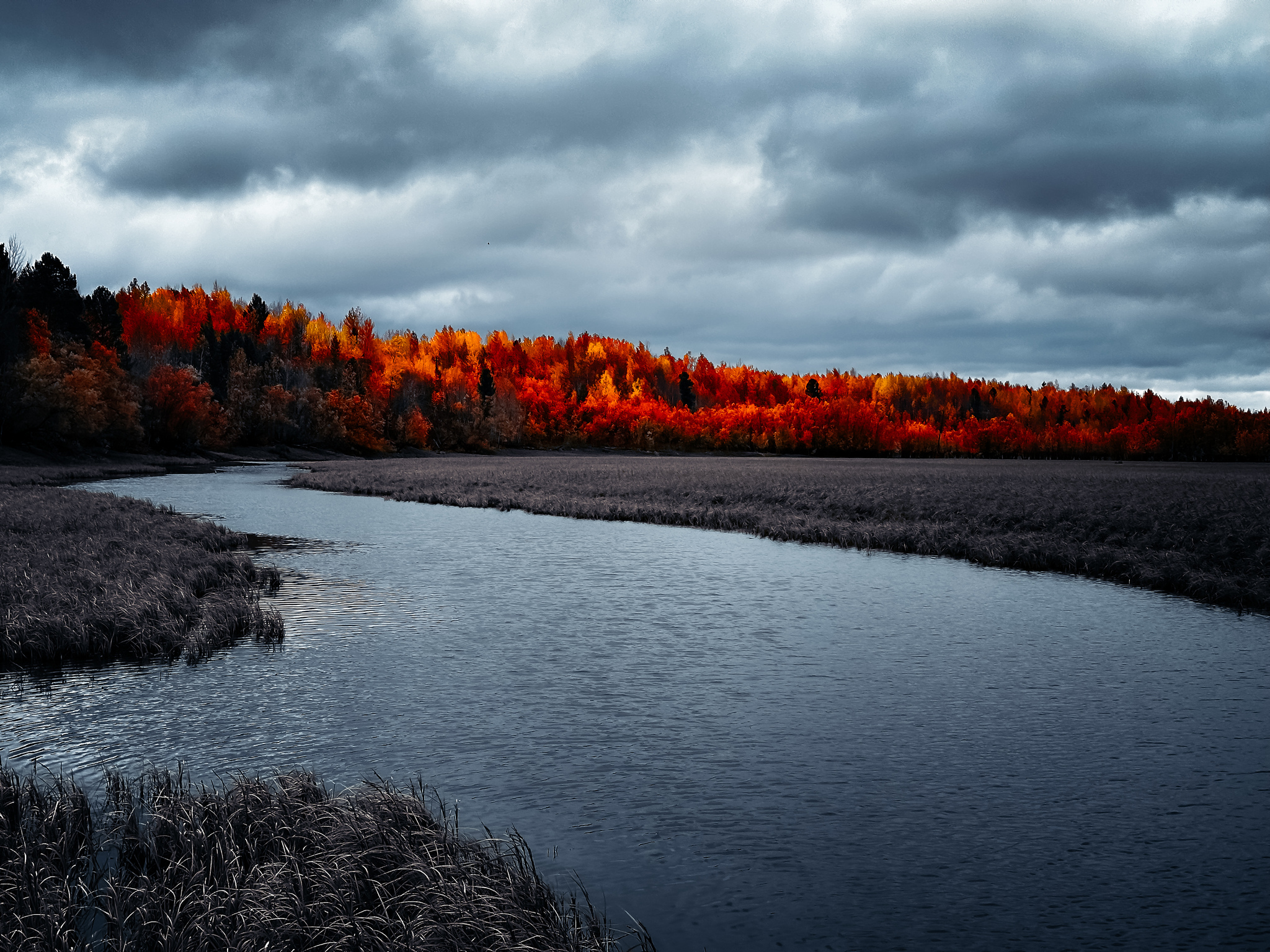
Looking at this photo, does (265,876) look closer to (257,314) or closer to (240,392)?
(240,392)

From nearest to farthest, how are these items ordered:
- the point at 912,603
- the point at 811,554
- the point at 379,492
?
the point at 912,603, the point at 811,554, the point at 379,492

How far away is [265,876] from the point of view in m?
6.21

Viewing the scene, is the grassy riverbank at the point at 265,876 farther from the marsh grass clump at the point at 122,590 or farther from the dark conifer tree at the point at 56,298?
the dark conifer tree at the point at 56,298

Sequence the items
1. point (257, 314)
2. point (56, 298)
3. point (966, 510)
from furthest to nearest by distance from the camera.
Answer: point (257, 314) < point (56, 298) < point (966, 510)

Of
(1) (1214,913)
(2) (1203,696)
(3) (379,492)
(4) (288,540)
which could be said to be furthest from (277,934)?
(3) (379,492)

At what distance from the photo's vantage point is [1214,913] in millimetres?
6719

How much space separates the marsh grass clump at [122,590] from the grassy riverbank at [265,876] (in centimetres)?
662

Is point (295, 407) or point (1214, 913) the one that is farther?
point (295, 407)

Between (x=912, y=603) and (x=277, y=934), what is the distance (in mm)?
A: 16572

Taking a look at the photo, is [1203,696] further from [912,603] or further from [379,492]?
[379,492]

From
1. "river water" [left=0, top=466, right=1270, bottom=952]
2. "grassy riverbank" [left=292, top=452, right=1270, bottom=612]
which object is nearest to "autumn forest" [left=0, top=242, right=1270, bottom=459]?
"grassy riverbank" [left=292, top=452, right=1270, bottom=612]

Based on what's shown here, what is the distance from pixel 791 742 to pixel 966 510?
102ft

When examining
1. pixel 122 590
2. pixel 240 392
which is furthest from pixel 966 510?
pixel 240 392

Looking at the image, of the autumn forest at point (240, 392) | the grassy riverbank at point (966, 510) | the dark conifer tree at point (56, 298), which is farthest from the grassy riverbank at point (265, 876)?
the dark conifer tree at point (56, 298)
